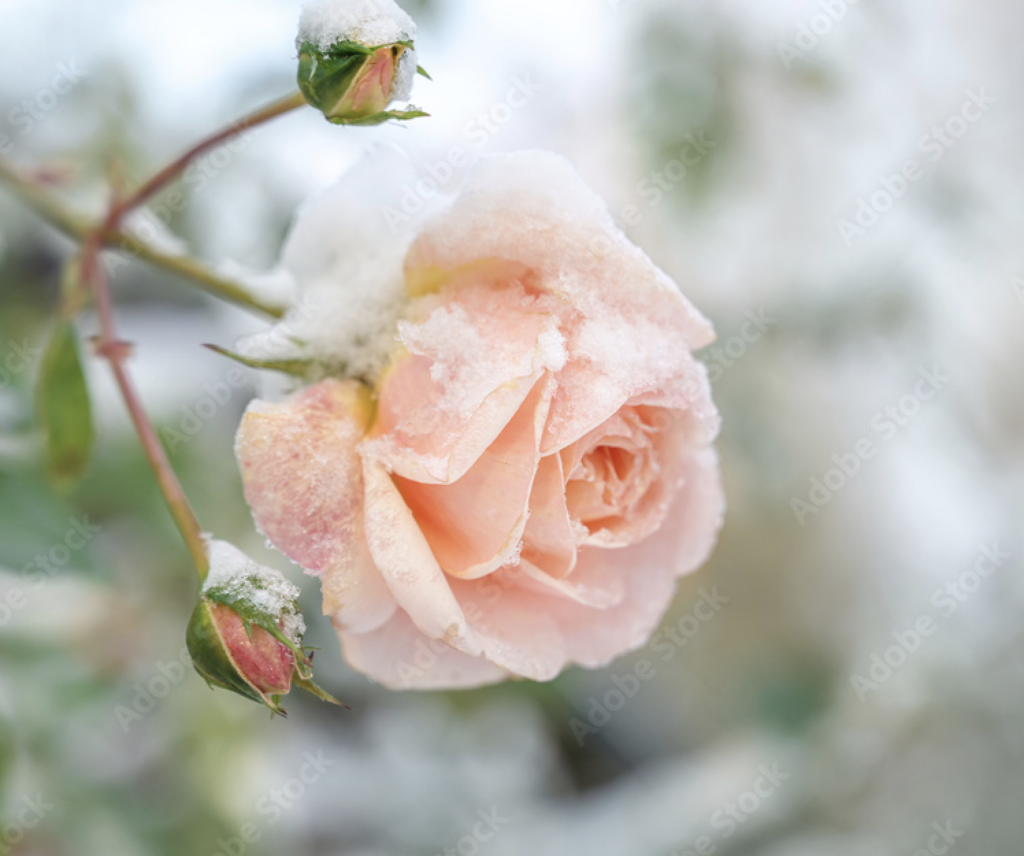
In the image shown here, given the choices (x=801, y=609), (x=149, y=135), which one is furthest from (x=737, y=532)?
(x=149, y=135)

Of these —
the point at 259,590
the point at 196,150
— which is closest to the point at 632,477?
the point at 259,590

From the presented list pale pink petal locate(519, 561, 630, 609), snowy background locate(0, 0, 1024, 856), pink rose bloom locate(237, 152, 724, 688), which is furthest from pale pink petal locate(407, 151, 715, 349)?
snowy background locate(0, 0, 1024, 856)

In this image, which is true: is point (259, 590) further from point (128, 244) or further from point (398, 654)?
point (128, 244)

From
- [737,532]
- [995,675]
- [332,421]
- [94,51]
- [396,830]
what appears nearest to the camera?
[332,421]

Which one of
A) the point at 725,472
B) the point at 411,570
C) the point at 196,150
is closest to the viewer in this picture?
the point at 411,570

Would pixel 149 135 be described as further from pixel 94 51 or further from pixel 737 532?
pixel 737 532

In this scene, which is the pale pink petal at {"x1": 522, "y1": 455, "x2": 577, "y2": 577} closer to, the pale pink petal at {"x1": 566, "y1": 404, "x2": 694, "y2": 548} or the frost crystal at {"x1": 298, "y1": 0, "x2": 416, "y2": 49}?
the pale pink petal at {"x1": 566, "y1": 404, "x2": 694, "y2": 548}
